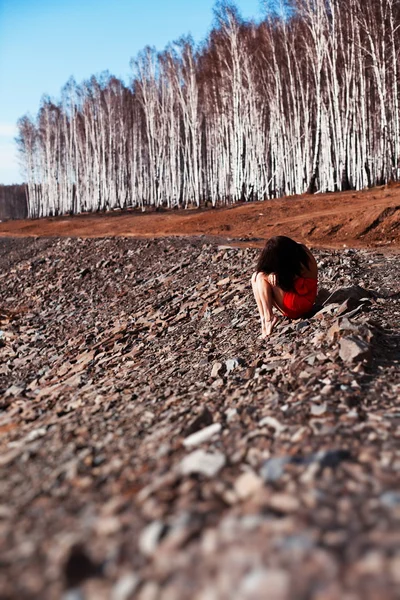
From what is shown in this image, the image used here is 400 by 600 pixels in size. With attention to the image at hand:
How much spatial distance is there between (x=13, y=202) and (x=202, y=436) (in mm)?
63189

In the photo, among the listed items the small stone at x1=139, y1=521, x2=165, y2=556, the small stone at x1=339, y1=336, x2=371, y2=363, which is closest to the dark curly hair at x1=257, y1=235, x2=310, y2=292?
the small stone at x1=339, y1=336, x2=371, y2=363

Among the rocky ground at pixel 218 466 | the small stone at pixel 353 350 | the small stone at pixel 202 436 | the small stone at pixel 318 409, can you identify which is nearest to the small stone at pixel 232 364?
the rocky ground at pixel 218 466

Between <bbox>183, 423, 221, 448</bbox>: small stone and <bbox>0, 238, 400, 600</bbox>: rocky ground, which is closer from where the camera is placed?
<bbox>0, 238, 400, 600</bbox>: rocky ground

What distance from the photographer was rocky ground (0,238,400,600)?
176 centimetres

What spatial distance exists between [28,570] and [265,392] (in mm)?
2082

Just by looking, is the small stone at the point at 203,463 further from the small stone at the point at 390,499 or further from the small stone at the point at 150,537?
the small stone at the point at 390,499

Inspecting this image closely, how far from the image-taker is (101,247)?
13898 millimetres

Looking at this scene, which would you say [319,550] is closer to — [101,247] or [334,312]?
[334,312]

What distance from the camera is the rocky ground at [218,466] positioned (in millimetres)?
1761

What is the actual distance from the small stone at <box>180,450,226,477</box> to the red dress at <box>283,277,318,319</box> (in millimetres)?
3177

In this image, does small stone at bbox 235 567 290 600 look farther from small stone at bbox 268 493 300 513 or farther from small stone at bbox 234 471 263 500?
small stone at bbox 234 471 263 500

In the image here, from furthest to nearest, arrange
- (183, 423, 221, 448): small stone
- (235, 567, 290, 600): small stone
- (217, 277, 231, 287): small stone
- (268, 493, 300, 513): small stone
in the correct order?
(217, 277, 231, 287): small stone → (183, 423, 221, 448): small stone → (268, 493, 300, 513): small stone → (235, 567, 290, 600): small stone

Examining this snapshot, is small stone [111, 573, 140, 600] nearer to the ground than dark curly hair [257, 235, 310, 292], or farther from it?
nearer to the ground

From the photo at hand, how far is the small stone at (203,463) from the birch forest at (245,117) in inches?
686
